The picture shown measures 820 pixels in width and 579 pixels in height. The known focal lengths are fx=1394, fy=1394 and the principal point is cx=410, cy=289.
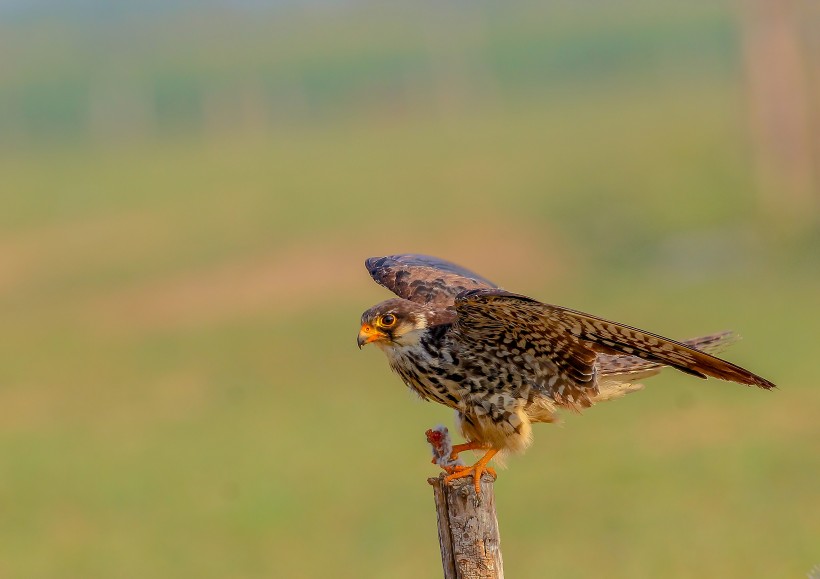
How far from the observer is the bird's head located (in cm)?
606

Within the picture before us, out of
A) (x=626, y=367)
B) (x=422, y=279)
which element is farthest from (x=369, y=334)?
(x=626, y=367)

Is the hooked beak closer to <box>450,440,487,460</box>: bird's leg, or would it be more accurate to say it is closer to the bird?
the bird

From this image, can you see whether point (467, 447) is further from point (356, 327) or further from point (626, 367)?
point (356, 327)

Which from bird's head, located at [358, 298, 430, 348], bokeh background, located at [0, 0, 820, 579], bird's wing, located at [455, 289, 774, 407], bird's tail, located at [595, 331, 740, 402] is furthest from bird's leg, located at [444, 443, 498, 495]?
bokeh background, located at [0, 0, 820, 579]

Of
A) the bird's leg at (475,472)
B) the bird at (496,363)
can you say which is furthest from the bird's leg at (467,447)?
the bird's leg at (475,472)

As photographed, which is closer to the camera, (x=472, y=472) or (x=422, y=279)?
(x=472, y=472)

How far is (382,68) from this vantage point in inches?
4272

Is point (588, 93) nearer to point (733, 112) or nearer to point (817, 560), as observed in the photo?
point (733, 112)

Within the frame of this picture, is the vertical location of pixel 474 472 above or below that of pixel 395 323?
below

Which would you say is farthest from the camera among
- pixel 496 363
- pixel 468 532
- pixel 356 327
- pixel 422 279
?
pixel 356 327

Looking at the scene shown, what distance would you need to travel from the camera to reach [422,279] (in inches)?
269

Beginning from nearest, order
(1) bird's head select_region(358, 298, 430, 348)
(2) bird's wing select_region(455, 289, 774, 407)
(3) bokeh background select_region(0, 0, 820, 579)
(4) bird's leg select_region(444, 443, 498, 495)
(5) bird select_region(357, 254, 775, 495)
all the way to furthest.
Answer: (2) bird's wing select_region(455, 289, 774, 407) → (4) bird's leg select_region(444, 443, 498, 495) → (5) bird select_region(357, 254, 775, 495) → (1) bird's head select_region(358, 298, 430, 348) → (3) bokeh background select_region(0, 0, 820, 579)

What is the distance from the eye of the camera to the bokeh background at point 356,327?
11586 mm

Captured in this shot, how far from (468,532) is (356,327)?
15642 millimetres
